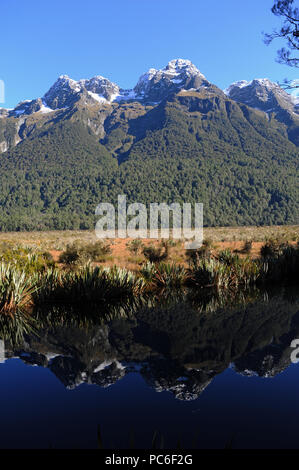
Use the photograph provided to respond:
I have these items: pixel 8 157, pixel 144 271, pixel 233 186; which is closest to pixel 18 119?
pixel 8 157

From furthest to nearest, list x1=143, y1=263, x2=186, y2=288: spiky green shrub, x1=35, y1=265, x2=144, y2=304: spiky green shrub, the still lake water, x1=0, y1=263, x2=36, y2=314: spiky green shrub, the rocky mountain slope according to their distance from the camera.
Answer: the rocky mountain slope
x1=143, y1=263, x2=186, y2=288: spiky green shrub
x1=35, y1=265, x2=144, y2=304: spiky green shrub
x1=0, y1=263, x2=36, y2=314: spiky green shrub
the still lake water

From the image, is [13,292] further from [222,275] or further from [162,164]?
[162,164]

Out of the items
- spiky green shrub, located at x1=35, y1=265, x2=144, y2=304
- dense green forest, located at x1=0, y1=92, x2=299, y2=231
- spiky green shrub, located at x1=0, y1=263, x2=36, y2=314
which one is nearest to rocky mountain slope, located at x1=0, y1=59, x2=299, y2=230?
dense green forest, located at x1=0, y1=92, x2=299, y2=231

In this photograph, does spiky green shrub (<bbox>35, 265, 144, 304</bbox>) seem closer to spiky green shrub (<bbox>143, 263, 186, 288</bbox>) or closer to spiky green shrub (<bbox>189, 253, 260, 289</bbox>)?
spiky green shrub (<bbox>143, 263, 186, 288</bbox>)

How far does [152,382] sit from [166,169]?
397 ft

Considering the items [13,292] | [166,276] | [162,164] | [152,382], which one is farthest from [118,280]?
[162,164]

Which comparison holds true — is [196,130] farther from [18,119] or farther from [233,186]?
[18,119]

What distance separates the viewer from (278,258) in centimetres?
1300

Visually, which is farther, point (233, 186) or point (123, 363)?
point (233, 186)

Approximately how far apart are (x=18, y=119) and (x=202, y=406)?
22185 centimetres

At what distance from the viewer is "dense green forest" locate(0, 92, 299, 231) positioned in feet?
330

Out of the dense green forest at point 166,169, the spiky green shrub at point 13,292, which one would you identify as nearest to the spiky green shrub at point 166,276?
the spiky green shrub at point 13,292

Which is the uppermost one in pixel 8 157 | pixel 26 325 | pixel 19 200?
pixel 8 157

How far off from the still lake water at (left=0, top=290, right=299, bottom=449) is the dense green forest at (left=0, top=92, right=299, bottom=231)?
3242 inches
